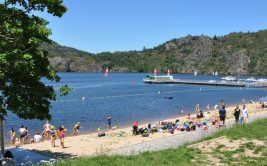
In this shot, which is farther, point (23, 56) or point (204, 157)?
point (204, 157)

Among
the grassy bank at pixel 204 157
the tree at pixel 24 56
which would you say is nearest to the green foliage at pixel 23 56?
the tree at pixel 24 56

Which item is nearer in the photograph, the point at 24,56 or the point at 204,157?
the point at 24,56

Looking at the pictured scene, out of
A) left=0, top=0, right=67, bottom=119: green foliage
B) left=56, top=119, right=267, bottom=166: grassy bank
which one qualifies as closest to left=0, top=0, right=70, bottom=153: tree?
left=0, top=0, right=67, bottom=119: green foliage

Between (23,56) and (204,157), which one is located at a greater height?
(23,56)

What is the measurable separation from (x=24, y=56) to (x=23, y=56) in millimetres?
55

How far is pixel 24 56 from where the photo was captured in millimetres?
14320

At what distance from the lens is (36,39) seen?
607 inches

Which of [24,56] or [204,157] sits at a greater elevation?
[24,56]

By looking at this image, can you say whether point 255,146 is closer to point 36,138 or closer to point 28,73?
point 28,73

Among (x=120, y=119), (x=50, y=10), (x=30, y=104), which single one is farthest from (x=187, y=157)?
(x=120, y=119)

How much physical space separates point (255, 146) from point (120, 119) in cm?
3631

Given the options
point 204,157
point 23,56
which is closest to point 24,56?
point 23,56

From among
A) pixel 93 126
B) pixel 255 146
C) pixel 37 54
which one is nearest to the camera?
pixel 37 54

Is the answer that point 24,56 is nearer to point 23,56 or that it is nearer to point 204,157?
point 23,56
